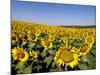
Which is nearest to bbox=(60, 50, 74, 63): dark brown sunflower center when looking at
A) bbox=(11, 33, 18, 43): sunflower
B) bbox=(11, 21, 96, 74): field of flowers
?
bbox=(11, 21, 96, 74): field of flowers

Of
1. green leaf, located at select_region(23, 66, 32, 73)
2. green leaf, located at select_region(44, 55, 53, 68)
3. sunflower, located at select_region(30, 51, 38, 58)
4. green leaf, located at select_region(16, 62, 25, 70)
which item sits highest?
sunflower, located at select_region(30, 51, 38, 58)

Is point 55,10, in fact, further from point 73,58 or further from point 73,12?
point 73,58

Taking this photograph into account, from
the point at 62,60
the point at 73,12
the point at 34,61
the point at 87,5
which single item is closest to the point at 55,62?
the point at 62,60

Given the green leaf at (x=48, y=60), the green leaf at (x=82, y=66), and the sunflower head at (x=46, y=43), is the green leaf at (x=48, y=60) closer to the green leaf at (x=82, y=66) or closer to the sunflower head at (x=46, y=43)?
the sunflower head at (x=46, y=43)

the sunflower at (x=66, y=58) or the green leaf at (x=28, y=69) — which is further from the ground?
the sunflower at (x=66, y=58)

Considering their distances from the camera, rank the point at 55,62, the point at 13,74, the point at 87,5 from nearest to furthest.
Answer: the point at 13,74, the point at 55,62, the point at 87,5

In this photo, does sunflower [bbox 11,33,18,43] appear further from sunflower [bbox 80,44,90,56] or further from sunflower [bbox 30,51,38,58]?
sunflower [bbox 80,44,90,56]

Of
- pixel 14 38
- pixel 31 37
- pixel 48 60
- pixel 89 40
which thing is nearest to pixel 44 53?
pixel 48 60

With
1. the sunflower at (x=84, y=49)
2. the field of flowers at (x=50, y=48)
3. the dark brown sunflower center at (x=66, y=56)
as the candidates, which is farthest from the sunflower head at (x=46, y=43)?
the sunflower at (x=84, y=49)
